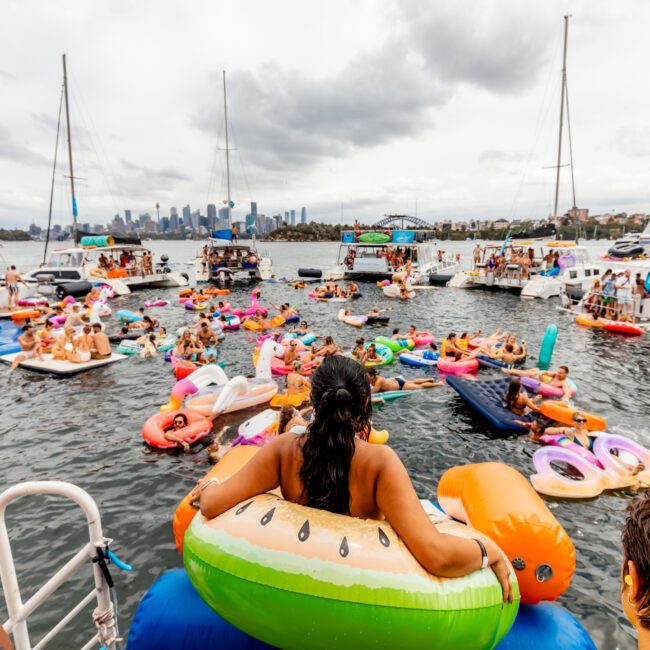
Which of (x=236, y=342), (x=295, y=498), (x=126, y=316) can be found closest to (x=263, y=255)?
(x=126, y=316)

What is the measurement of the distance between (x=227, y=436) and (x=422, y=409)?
4746 millimetres

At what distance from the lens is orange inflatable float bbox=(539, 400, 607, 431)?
29.7ft

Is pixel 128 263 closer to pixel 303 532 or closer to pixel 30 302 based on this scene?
pixel 30 302

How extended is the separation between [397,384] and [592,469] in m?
5.18

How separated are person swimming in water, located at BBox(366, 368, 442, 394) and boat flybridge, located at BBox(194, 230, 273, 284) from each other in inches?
1088

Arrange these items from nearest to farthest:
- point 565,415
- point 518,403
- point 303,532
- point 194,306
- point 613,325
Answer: point 303,532
point 565,415
point 518,403
point 613,325
point 194,306

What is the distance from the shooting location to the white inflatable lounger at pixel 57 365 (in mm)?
13398

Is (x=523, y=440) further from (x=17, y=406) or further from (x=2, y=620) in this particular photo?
(x=17, y=406)

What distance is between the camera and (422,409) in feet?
35.4

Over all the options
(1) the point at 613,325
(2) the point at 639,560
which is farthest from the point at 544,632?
(1) the point at 613,325

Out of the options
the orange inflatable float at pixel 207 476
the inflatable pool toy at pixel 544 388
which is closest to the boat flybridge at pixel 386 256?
the inflatable pool toy at pixel 544 388

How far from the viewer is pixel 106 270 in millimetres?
32531

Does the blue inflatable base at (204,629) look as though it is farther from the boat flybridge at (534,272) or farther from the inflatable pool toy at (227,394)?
the boat flybridge at (534,272)

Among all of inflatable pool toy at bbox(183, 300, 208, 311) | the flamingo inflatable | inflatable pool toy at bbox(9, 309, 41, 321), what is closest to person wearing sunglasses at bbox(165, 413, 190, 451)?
the flamingo inflatable
